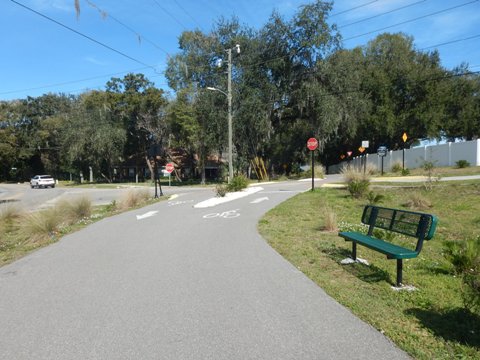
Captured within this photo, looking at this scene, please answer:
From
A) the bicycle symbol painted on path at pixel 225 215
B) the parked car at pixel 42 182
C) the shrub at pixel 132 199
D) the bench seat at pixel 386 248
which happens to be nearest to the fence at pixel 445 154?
the shrub at pixel 132 199

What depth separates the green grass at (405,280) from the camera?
161 inches

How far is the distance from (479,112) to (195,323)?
2158 inches

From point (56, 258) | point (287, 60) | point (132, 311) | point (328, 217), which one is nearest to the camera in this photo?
point (132, 311)

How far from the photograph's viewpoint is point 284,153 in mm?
48406

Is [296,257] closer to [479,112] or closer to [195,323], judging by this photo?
[195,323]

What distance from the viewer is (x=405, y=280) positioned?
6098 millimetres

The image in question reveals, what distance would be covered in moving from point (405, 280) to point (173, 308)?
3.34 metres

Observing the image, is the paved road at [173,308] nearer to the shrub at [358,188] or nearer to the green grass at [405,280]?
the green grass at [405,280]

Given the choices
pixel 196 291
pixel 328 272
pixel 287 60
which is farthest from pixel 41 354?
pixel 287 60

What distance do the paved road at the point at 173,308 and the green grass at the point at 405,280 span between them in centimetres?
27

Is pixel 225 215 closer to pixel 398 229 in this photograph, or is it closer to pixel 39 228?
pixel 39 228

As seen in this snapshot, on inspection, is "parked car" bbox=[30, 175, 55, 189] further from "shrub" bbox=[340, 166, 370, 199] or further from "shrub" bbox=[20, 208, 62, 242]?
"shrub" bbox=[340, 166, 370, 199]

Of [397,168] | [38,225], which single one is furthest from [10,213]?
[397,168]

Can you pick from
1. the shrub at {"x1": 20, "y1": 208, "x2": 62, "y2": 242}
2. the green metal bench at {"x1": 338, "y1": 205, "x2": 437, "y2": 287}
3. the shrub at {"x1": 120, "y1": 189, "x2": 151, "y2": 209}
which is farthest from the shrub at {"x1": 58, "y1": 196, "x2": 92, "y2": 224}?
the green metal bench at {"x1": 338, "y1": 205, "x2": 437, "y2": 287}
